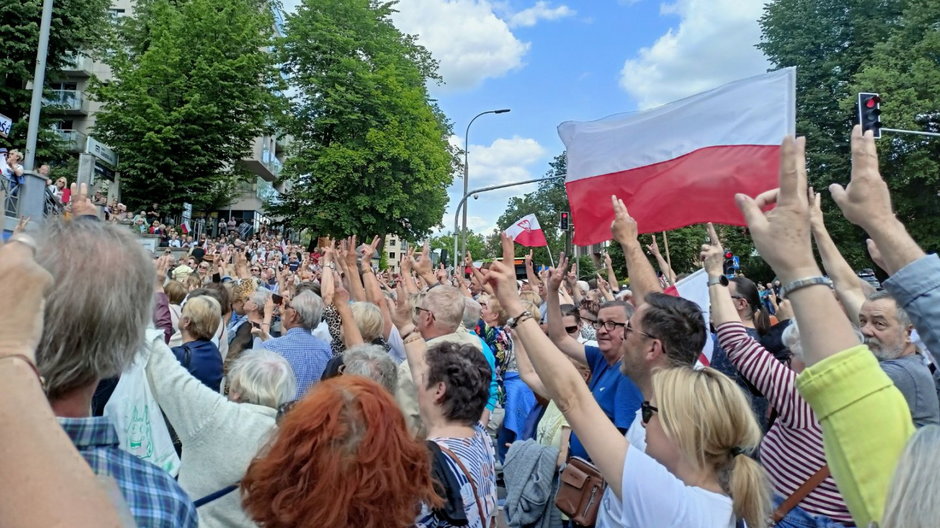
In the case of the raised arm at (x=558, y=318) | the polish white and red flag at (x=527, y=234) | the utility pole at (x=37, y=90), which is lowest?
the raised arm at (x=558, y=318)

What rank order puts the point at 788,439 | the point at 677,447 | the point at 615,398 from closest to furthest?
the point at 677,447 → the point at 788,439 → the point at 615,398

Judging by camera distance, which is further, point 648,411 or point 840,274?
point 840,274

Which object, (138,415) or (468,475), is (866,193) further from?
(138,415)

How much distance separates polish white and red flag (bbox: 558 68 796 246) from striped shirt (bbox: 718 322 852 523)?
6.36ft

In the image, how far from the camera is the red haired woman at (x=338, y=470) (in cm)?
181

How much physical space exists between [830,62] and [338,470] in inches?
1442

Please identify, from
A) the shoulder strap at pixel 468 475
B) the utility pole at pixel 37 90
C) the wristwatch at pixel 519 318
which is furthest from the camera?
the utility pole at pixel 37 90

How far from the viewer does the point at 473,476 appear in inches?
104

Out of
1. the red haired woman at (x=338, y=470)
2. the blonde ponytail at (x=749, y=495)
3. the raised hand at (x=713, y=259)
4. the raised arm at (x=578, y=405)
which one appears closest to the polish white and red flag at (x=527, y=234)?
the raised hand at (x=713, y=259)

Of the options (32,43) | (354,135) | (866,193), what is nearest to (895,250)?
(866,193)

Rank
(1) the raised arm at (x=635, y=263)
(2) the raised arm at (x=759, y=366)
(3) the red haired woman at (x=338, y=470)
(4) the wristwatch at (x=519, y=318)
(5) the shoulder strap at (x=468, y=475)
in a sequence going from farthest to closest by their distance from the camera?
(1) the raised arm at (x=635, y=263)
(2) the raised arm at (x=759, y=366)
(5) the shoulder strap at (x=468, y=475)
(4) the wristwatch at (x=519, y=318)
(3) the red haired woman at (x=338, y=470)

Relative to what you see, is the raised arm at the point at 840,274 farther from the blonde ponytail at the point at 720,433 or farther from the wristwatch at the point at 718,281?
the blonde ponytail at the point at 720,433

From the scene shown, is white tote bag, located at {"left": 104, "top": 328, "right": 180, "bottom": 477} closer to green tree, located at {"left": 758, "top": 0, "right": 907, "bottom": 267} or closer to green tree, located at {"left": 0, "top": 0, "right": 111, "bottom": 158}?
green tree, located at {"left": 0, "top": 0, "right": 111, "bottom": 158}

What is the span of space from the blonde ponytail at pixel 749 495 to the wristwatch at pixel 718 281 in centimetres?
173
